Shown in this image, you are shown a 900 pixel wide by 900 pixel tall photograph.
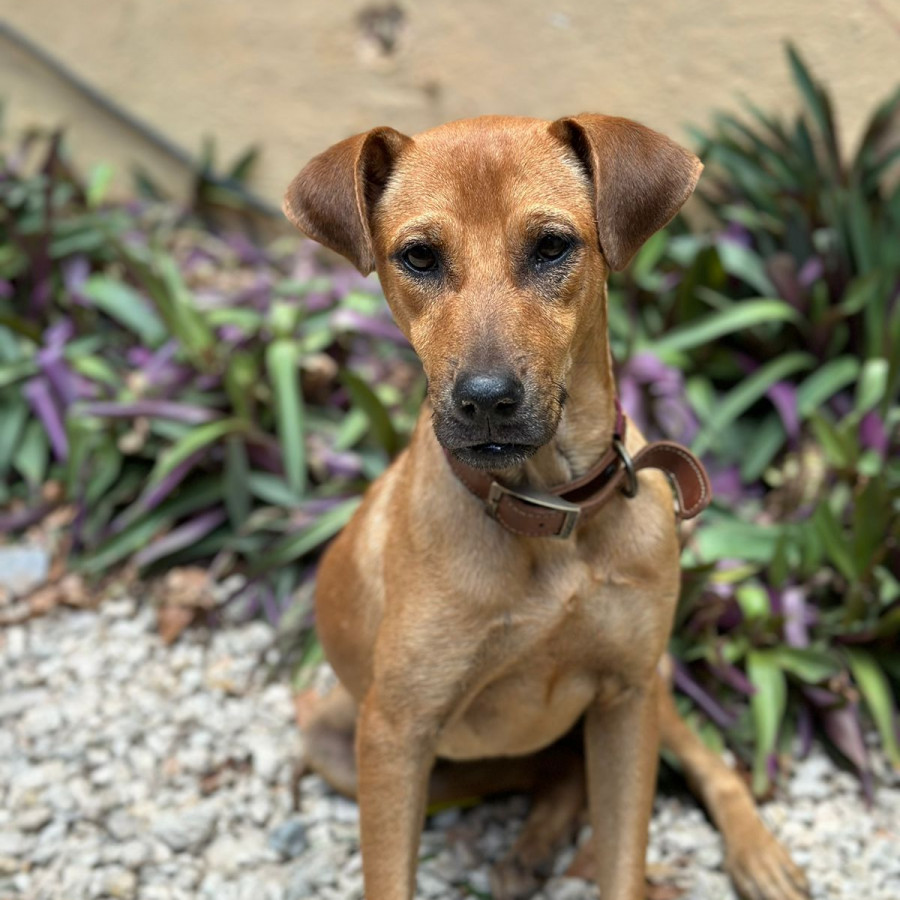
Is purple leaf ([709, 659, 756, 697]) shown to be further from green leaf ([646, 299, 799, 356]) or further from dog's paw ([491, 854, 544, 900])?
green leaf ([646, 299, 799, 356])

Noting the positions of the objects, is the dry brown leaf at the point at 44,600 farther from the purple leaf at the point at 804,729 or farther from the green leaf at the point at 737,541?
the purple leaf at the point at 804,729

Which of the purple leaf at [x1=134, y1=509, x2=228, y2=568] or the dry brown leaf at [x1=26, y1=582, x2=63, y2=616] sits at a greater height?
the purple leaf at [x1=134, y1=509, x2=228, y2=568]

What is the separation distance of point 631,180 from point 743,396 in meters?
2.20

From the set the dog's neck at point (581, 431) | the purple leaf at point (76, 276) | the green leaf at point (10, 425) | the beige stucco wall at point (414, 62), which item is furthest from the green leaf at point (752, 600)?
the purple leaf at point (76, 276)

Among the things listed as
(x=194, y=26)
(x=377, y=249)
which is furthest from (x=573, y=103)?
(x=377, y=249)

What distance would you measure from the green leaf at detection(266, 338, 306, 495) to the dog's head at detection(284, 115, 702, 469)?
77.8 inches

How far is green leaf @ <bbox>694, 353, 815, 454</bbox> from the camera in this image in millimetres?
4297

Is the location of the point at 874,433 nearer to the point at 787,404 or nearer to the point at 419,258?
the point at 787,404

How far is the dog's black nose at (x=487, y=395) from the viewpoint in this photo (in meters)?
2.12

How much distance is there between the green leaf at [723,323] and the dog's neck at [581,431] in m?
1.92

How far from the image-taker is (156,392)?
462 cm

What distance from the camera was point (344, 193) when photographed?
2.38 m

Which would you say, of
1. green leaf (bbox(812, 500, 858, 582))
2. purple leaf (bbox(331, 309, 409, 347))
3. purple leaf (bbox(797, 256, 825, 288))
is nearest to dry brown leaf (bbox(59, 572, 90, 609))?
purple leaf (bbox(331, 309, 409, 347))

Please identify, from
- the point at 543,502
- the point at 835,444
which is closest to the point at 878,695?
the point at 835,444
